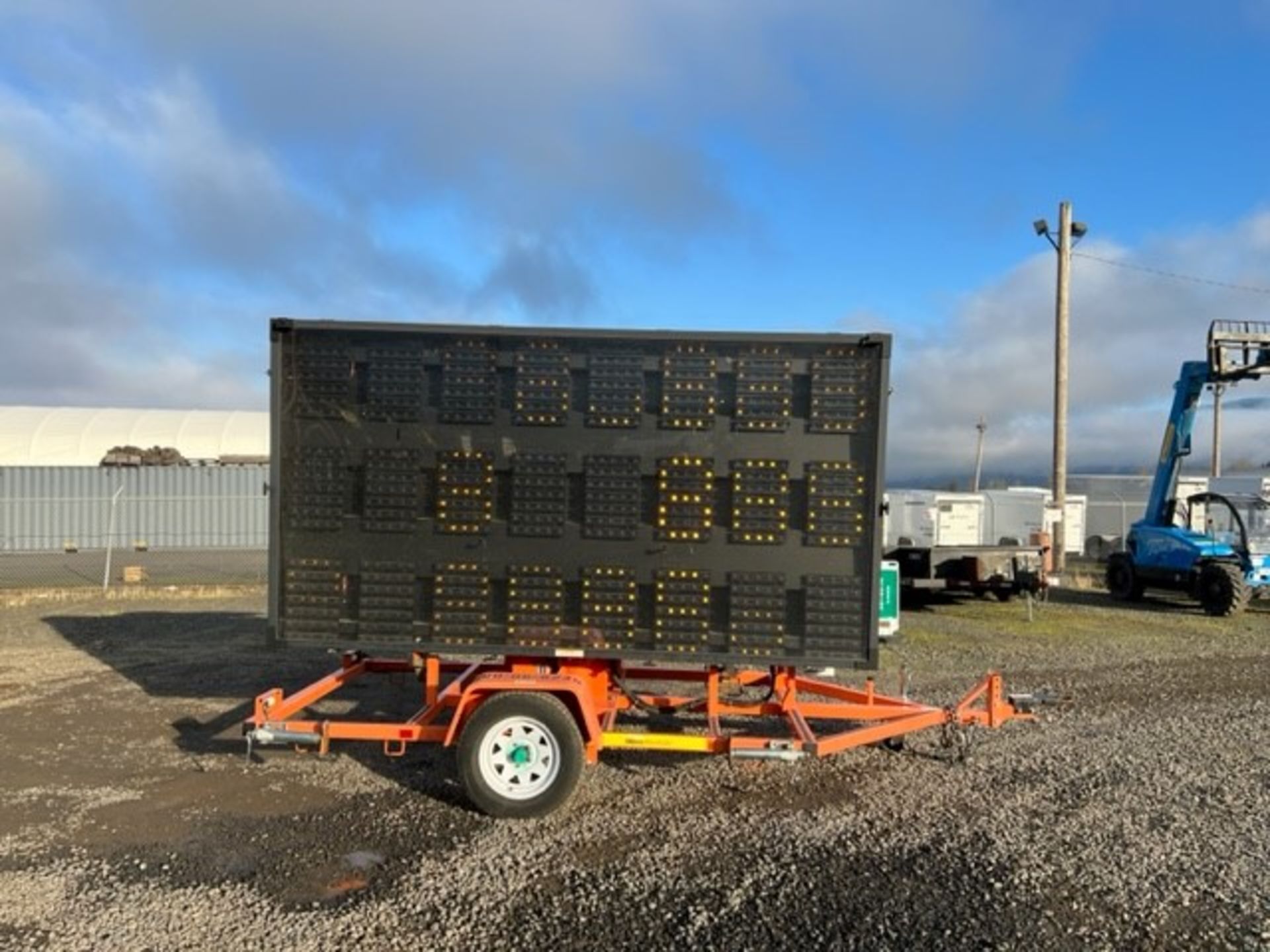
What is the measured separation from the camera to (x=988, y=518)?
18.9 metres

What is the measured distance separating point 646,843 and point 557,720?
0.89m

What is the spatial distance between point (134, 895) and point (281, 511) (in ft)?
7.80

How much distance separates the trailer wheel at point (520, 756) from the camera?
5.73 meters

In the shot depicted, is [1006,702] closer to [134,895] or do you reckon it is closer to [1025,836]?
[1025,836]

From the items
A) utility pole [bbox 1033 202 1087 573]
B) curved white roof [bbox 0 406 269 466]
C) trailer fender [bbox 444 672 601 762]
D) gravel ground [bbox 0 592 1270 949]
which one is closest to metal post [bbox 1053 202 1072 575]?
utility pole [bbox 1033 202 1087 573]

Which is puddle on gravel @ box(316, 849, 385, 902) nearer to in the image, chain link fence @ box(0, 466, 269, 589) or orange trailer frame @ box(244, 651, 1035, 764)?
orange trailer frame @ box(244, 651, 1035, 764)

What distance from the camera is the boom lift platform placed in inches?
227

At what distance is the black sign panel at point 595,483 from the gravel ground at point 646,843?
103 centimetres

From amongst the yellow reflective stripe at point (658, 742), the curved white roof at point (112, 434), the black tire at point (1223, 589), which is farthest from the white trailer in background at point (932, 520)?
the curved white roof at point (112, 434)

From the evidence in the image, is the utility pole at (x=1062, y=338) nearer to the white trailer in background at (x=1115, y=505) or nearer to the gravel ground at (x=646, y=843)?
the white trailer in background at (x=1115, y=505)

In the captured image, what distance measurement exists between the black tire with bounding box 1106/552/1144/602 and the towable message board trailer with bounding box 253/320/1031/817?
1479cm

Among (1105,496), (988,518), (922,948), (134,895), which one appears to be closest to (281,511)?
(134,895)

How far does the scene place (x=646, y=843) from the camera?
5324 millimetres

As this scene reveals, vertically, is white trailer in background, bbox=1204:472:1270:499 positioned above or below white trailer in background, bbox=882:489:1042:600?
above
